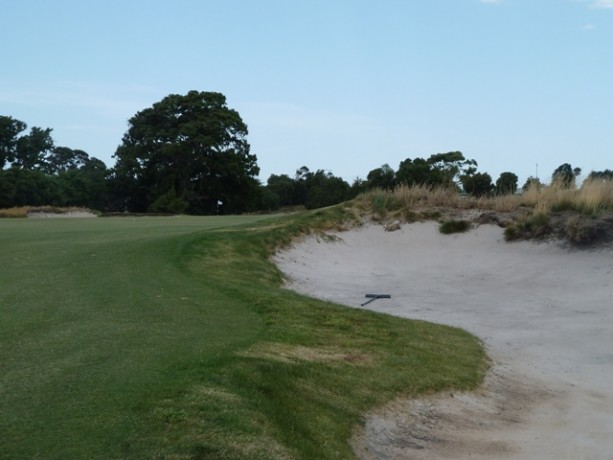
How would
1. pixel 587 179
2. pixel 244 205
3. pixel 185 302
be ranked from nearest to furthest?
pixel 185 302 < pixel 587 179 < pixel 244 205

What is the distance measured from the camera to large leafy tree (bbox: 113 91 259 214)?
62.2 metres

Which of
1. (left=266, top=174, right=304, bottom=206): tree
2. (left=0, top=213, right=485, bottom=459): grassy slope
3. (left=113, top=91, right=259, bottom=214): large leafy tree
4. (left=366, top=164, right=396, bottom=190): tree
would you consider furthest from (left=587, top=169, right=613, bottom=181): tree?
(left=266, top=174, right=304, bottom=206): tree

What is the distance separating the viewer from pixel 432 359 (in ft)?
28.5

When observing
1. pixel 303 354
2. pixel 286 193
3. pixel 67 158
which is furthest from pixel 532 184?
pixel 67 158

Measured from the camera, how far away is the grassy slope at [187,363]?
15.0ft

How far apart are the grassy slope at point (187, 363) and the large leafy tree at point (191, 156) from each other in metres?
50.0

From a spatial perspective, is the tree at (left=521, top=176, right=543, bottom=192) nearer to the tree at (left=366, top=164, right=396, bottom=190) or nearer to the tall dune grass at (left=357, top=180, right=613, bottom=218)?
the tall dune grass at (left=357, top=180, right=613, bottom=218)

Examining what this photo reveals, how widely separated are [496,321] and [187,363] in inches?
328

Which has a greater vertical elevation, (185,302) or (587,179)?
(587,179)

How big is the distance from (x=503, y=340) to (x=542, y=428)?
170 inches

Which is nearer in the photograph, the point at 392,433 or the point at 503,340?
the point at 392,433

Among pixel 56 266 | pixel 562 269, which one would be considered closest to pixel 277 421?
pixel 56 266

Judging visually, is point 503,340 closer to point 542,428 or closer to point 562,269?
point 542,428

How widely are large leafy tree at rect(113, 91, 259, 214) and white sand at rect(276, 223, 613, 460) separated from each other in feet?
142
